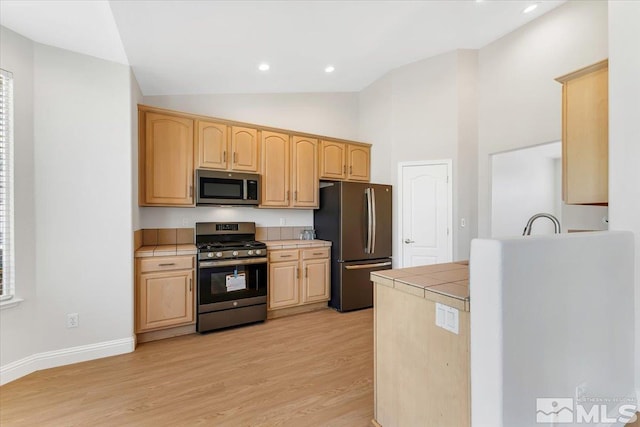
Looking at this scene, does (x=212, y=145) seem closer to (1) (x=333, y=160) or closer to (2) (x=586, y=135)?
(1) (x=333, y=160)

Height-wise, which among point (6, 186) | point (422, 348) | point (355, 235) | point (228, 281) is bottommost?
point (228, 281)

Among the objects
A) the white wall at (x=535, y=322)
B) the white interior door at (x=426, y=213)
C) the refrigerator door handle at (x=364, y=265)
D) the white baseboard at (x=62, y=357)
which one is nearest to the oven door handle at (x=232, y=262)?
the white baseboard at (x=62, y=357)

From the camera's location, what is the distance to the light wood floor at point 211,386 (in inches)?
74.9

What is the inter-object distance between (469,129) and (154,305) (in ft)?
13.8

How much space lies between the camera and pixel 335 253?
4055 mm

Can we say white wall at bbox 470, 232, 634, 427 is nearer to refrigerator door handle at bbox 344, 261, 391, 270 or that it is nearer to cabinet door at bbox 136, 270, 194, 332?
refrigerator door handle at bbox 344, 261, 391, 270

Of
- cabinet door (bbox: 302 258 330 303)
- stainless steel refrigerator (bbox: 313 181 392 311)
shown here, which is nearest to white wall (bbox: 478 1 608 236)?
stainless steel refrigerator (bbox: 313 181 392 311)

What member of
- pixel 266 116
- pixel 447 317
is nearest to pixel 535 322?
pixel 447 317

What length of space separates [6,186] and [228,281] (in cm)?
202

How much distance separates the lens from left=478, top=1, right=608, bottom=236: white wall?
287cm

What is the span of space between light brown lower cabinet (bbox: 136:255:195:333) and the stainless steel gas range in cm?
12

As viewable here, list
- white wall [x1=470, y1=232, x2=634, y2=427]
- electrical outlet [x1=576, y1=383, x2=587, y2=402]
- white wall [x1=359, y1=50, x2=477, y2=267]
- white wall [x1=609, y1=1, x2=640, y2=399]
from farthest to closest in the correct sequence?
white wall [x1=359, y1=50, x2=477, y2=267] → white wall [x1=609, y1=1, x2=640, y2=399] → electrical outlet [x1=576, y1=383, x2=587, y2=402] → white wall [x1=470, y1=232, x2=634, y2=427]

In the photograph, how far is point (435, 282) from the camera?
1.57 m

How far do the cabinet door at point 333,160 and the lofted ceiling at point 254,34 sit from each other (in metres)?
0.92
